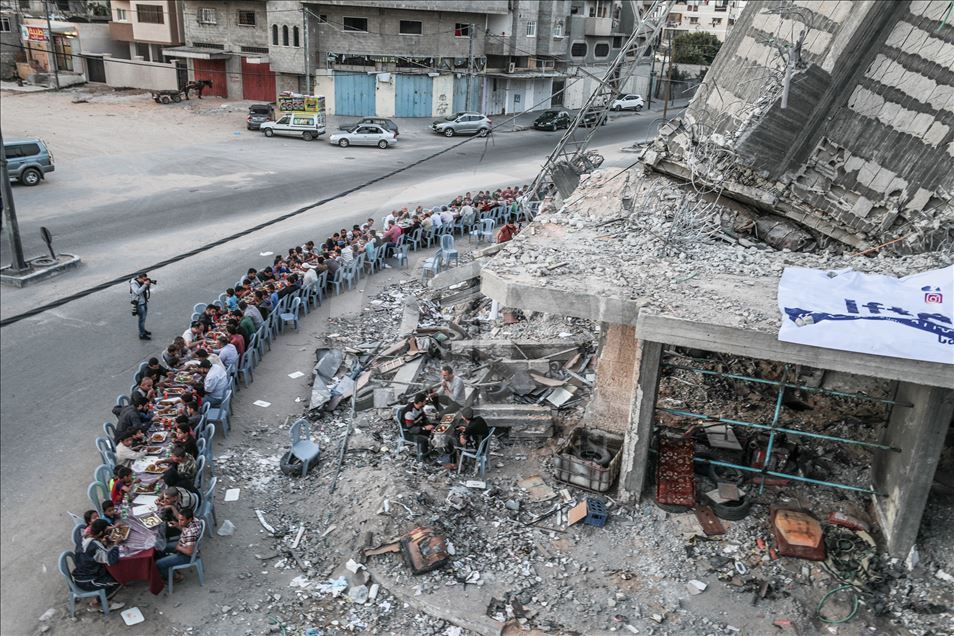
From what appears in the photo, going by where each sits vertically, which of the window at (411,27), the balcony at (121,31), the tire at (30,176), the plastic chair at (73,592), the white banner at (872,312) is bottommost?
the plastic chair at (73,592)

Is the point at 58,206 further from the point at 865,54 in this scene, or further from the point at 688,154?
the point at 865,54

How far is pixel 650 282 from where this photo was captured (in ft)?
31.1

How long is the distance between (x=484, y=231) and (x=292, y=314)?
8.01 meters

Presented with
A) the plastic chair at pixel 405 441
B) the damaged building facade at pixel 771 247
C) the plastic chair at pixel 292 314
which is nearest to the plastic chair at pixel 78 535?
the plastic chair at pixel 405 441

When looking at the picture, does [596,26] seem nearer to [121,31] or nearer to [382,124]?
[382,124]

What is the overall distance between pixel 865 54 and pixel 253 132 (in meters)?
30.5

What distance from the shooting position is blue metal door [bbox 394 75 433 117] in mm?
39594

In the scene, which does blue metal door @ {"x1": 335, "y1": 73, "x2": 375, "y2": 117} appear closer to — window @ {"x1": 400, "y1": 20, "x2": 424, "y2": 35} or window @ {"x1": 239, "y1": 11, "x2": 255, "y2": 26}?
window @ {"x1": 400, "y1": 20, "x2": 424, "y2": 35}

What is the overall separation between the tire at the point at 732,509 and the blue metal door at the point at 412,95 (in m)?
33.6

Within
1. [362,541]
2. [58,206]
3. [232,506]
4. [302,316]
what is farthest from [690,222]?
[58,206]

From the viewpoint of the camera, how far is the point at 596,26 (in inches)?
1960

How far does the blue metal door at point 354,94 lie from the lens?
39.1 metres

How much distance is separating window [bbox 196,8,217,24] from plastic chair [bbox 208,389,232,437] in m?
37.6

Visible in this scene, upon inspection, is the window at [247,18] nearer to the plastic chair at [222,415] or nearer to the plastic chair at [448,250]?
the plastic chair at [448,250]
